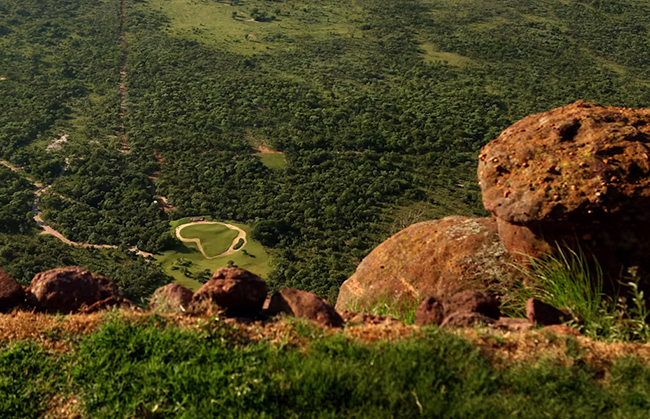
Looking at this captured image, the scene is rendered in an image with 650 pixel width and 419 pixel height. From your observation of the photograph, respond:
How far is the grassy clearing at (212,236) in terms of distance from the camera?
33.4 meters

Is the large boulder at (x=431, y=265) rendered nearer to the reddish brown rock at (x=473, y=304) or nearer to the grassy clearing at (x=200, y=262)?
the reddish brown rock at (x=473, y=304)

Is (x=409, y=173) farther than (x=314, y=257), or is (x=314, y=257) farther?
(x=409, y=173)

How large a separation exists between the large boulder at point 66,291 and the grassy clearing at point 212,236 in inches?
990

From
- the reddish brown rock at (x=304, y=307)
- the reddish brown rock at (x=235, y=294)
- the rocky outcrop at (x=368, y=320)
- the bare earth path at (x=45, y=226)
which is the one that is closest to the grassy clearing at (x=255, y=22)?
the bare earth path at (x=45, y=226)

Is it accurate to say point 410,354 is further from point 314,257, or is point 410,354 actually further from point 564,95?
point 564,95

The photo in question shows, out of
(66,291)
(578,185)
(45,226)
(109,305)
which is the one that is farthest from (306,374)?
A: (45,226)

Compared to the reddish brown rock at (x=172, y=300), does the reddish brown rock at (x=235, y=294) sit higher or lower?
higher

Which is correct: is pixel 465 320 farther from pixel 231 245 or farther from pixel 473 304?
pixel 231 245

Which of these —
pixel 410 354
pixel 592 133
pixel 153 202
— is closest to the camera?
pixel 410 354

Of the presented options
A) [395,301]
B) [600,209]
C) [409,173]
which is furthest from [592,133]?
[409,173]

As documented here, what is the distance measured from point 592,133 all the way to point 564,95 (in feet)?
166

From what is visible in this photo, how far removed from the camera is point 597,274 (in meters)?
7.48

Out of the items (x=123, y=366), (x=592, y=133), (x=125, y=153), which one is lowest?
(x=125, y=153)

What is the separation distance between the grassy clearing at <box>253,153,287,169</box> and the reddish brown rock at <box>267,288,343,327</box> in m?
36.8
